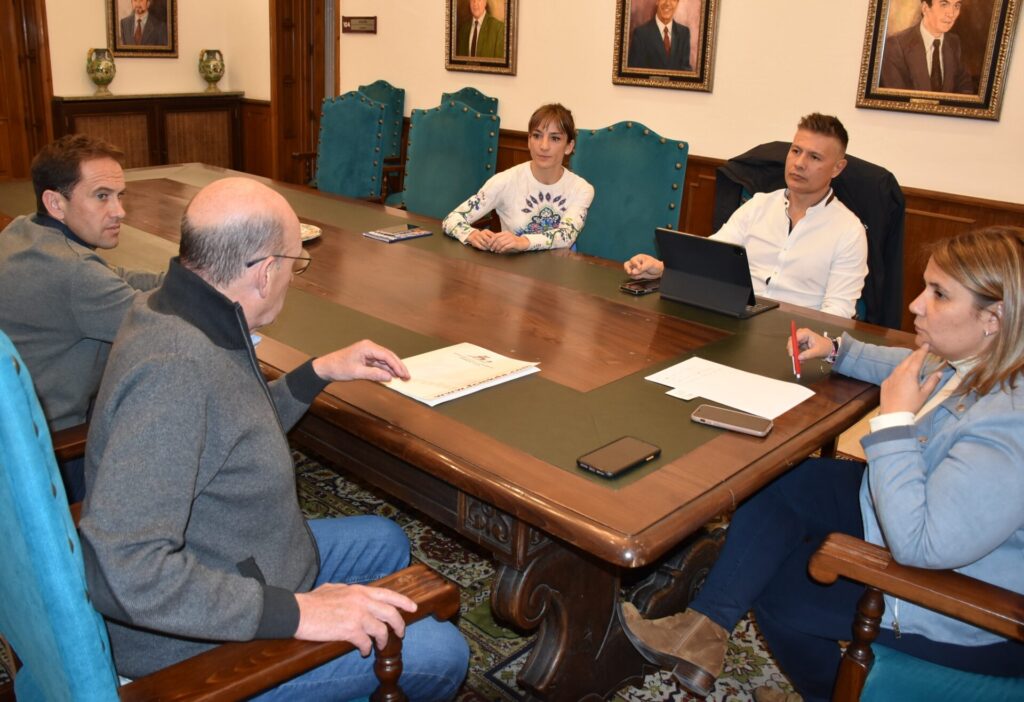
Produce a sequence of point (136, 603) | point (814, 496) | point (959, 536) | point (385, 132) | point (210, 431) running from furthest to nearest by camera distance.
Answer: point (385, 132), point (814, 496), point (959, 536), point (210, 431), point (136, 603)

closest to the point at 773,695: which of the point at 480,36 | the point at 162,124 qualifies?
the point at 480,36

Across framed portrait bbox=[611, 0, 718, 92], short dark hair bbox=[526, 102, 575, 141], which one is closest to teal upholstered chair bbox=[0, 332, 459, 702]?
short dark hair bbox=[526, 102, 575, 141]

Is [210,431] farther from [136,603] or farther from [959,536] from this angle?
[959,536]

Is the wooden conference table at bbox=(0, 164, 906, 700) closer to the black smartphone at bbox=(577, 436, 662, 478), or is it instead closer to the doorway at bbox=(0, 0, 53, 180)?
the black smartphone at bbox=(577, 436, 662, 478)

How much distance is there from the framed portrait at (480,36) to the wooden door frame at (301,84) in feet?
4.25

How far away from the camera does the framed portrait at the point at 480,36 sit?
17.7 feet

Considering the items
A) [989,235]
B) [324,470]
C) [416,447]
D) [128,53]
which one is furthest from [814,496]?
[128,53]

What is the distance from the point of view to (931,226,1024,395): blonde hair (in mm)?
1426

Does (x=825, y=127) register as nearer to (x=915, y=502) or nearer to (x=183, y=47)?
(x=915, y=502)

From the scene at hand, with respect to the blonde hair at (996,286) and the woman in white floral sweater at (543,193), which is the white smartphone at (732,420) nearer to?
the blonde hair at (996,286)

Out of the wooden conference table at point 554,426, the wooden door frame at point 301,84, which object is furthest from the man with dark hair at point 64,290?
the wooden door frame at point 301,84

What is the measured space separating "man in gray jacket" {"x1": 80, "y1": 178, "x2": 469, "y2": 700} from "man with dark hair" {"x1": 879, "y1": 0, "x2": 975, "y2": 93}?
11.1ft

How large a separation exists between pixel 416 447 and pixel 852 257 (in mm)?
1733

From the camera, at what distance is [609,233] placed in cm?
359
